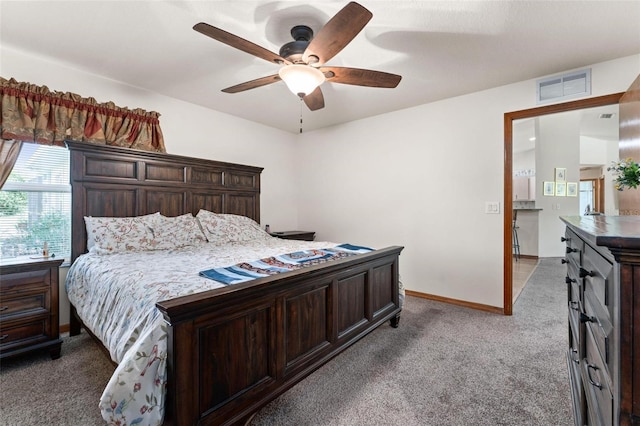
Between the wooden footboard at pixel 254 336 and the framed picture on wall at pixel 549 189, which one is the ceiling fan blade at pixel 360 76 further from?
the framed picture on wall at pixel 549 189

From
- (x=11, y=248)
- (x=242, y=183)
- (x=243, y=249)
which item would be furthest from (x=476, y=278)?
(x=11, y=248)

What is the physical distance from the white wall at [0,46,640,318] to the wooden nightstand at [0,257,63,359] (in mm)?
1679

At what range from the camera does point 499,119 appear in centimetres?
320

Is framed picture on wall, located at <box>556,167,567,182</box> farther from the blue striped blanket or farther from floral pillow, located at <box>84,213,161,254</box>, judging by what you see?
floral pillow, located at <box>84,213,161,254</box>

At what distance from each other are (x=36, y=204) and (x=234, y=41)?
8.06 ft

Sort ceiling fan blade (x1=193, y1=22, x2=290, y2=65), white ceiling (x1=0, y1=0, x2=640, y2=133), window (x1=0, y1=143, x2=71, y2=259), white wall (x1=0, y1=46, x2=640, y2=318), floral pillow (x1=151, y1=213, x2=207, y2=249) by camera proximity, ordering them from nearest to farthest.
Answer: ceiling fan blade (x1=193, y1=22, x2=290, y2=65) < white ceiling (x1=0, y1=0, x2=640, y2=133) < window (x1=0, y1=143, x2=71, y2=259) < floral pillow (x1=151, y1=213, x2=207, y2=249) < white wall (x1=0, y1=46, x2=640, y2=318)

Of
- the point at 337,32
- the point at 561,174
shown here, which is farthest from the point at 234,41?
the point at 561,174

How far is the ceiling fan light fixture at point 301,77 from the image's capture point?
2.01 meters

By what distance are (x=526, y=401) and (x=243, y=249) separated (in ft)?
7.82

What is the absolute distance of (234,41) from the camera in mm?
1760

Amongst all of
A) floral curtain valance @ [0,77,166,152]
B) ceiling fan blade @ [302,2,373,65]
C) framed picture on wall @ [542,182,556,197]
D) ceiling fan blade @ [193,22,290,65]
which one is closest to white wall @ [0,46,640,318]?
floral curtain valance @ [0,77,166,152]

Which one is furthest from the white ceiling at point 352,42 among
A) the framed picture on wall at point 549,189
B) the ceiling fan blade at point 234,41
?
the framed picture on wall at point 549,189

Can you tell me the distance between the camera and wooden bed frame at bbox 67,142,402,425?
1.26m

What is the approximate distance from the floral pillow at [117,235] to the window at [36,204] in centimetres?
39
